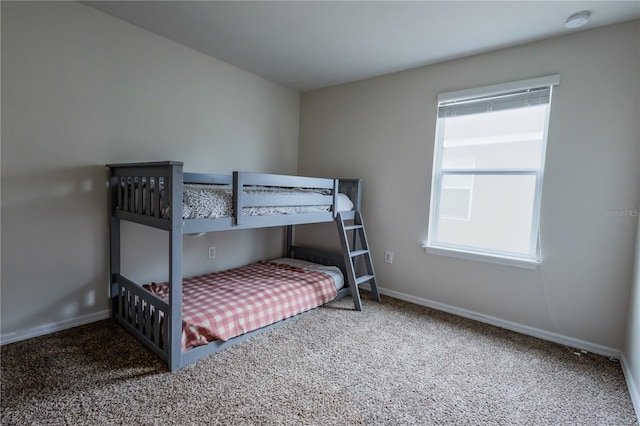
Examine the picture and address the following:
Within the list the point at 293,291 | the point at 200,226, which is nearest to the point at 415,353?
the point at 293,291

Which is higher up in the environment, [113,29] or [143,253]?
[113,29]

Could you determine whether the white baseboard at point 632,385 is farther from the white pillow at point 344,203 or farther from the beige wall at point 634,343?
the white pillow at point 344,203

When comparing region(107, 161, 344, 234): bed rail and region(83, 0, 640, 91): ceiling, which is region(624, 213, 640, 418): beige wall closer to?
region(83, 0, 640, 91): ceiling

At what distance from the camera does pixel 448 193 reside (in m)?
2.77

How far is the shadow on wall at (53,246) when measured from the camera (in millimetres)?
1905

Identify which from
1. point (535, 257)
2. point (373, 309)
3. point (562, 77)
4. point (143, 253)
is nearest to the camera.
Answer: point (562, 77)

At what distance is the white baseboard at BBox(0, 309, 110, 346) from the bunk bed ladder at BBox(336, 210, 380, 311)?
76.5 inches

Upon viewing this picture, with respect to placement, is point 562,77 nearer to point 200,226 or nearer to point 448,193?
point 448,193

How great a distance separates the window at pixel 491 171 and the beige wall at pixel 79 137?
2.13 metres

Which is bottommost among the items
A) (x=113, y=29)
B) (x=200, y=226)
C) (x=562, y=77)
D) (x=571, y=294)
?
(x=571, y=294)

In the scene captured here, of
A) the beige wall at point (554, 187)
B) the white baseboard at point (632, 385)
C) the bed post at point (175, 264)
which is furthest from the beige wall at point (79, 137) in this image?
the white baseboard at point (632, 385)

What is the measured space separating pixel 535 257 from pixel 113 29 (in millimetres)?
3509

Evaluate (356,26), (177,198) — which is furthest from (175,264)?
(356,26)

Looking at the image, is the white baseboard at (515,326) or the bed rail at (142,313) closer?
the bed rail at (142,313)
